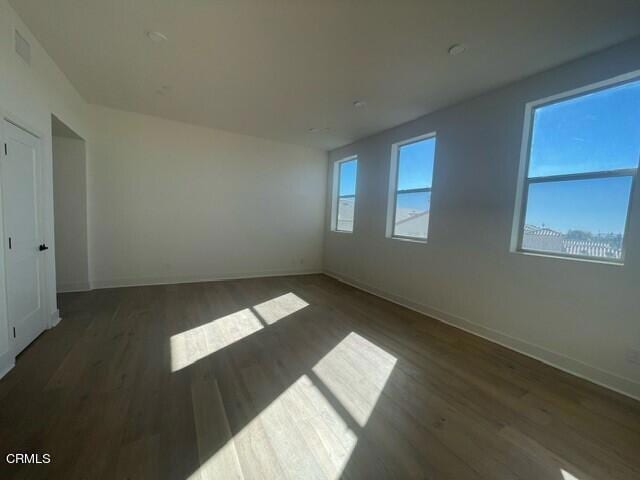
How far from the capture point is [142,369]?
2291mm

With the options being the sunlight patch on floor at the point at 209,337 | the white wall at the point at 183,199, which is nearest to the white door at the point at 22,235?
the white wall at the point at 183,199

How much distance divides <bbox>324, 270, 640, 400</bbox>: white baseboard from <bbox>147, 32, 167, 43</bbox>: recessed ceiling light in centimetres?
448

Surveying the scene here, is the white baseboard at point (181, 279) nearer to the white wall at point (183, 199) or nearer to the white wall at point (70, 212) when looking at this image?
the white wall at point (183, 199)

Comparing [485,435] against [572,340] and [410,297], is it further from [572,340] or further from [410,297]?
[410,297]

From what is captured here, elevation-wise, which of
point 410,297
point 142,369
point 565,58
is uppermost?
point 565,58

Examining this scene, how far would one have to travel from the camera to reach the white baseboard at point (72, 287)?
4.19 metres

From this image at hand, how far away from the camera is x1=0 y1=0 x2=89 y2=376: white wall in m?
2.13

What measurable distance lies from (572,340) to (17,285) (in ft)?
17.2

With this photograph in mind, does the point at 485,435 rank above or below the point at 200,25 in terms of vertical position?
below

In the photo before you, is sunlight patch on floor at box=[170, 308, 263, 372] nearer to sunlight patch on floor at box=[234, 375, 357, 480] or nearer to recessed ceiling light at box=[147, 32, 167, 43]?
sunlight patch on floor at box=[234, 375, 357, 480]

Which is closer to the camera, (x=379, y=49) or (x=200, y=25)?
(x=200, y=25)

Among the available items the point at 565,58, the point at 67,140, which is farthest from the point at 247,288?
the point at 565,58

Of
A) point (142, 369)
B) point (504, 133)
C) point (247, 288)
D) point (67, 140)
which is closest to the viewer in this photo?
point (142, 369)

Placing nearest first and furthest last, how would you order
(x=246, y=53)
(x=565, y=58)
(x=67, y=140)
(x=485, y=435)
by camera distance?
(x=485, y=435) → (x=565, y=58) → (x=246, y=53) → (x=67, y=140)
